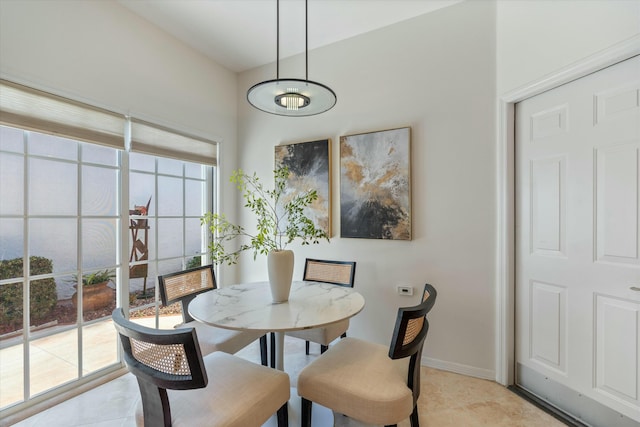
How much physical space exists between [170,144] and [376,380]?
271 centimetres

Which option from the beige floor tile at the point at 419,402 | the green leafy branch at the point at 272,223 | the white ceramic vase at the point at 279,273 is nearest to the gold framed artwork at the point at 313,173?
the green leafy branch at the point at 272,223

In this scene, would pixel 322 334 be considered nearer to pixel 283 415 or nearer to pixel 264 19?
pixel 283 415

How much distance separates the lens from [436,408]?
1895 mm

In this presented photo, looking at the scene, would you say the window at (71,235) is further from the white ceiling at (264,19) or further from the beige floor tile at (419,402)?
the white ceiling at (264,19)

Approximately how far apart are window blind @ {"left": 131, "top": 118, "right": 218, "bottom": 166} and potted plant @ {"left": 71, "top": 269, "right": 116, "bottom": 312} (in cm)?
109

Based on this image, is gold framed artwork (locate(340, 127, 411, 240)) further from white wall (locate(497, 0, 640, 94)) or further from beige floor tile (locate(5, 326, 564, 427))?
beige floor tile (locate(5, 326, 564, 427))

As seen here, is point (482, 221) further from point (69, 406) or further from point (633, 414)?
point (69, 406)

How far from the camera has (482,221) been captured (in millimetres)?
2250

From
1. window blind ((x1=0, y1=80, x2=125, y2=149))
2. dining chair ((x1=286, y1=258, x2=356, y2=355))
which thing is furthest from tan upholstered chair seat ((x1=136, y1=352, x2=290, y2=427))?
window blind ((x1=0, y1=80, x2=125, y2=149))

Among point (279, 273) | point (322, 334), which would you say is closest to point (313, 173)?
point (279, 273)

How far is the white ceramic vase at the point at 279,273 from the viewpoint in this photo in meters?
1.78

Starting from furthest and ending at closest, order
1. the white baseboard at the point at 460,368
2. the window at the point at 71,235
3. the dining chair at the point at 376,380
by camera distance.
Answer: the white baseboard at the point at 460,368, the window at the point at 71,235, the dining chair at the point at 376,380

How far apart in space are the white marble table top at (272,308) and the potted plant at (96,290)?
1.09m

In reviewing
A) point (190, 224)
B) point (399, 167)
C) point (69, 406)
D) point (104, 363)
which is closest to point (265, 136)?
point (190, 224)
